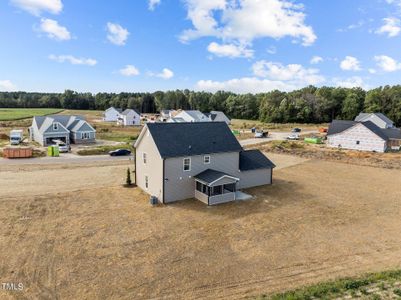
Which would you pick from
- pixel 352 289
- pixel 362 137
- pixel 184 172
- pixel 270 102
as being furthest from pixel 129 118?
pixel 352 289

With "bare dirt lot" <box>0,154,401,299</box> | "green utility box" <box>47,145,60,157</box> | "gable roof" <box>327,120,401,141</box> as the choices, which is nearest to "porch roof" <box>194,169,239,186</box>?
"bare dirt lot" <box>0,154,401,299</box>

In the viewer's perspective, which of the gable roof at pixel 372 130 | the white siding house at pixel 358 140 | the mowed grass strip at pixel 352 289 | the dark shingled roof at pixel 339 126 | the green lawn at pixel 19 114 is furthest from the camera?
the green lawn at pixel 19 114

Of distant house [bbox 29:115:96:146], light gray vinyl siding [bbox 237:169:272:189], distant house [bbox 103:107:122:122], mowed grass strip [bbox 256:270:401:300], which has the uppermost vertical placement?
distant house [bbox 103:107:122:122]

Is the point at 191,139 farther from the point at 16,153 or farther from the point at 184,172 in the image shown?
the point at 16,153

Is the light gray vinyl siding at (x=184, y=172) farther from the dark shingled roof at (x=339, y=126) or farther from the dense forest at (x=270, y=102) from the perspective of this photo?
the dense forest at (x=270, y=102)

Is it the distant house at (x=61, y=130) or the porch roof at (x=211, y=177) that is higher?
the distant house at (x=61, y=130)

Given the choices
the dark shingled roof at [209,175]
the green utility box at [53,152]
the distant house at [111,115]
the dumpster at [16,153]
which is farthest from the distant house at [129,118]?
the dark shingled roof at [209,175]

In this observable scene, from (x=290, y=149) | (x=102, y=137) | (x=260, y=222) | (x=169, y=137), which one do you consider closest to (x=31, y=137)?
(x=102, y=137)

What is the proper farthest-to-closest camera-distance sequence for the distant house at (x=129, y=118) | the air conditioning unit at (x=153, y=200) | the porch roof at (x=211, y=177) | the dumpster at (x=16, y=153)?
the distant house at (x=129, y=118), the dumpster at (x=16, y=153), the porch roof at (x=211, y=177), the air conditioning unit at (x=153, y=200)

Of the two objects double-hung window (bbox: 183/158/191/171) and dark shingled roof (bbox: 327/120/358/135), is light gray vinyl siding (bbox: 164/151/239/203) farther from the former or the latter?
dark shingled roof (bbox: 327/120/358/135)
